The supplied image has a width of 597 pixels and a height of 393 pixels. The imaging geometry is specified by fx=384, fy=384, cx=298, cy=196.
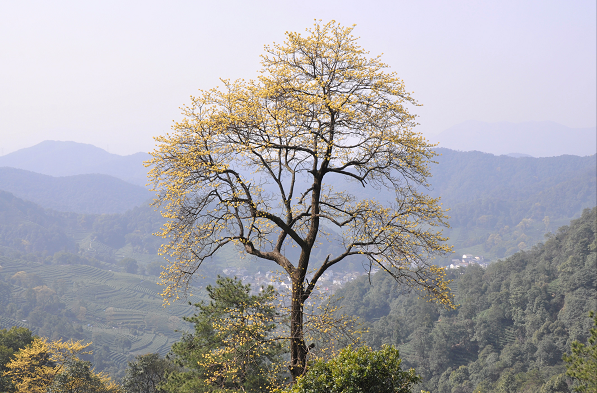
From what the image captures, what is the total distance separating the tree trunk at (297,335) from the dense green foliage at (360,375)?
5.09ft

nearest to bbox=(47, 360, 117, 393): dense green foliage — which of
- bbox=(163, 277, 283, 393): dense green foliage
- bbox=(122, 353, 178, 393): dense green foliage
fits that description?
bbox=(122, 353, 178, 393): dense green foliage

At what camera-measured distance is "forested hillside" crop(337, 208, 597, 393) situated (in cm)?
4819

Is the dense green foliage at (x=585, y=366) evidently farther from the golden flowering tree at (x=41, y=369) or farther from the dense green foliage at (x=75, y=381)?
the golden flowering tree at (x=41, y=369)

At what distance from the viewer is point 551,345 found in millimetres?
48781

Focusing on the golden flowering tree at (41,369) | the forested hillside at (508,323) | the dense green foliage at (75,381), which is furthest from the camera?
the forested hillside at (508,323)

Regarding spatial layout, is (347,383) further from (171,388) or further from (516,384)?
(516,384)

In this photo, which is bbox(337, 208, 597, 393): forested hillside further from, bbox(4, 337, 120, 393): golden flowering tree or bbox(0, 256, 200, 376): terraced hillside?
bbox(0, 256, 200, 376): terraced hillside

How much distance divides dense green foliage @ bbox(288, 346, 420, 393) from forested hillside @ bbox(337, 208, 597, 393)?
119 feet

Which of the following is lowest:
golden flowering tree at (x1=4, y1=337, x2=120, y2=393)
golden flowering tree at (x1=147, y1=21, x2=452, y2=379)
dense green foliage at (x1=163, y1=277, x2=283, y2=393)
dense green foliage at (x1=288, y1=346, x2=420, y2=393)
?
golden flowering tree at (x1=4, y1=337, x2=120, y2=393)

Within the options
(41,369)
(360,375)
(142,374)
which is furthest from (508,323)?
(360,375)

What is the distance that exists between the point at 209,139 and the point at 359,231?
10.8 feet

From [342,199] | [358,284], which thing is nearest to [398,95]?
[342,199]

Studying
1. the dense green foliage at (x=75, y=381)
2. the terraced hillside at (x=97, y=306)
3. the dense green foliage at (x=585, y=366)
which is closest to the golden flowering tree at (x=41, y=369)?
the dense green foliage at (x=75, y=381)

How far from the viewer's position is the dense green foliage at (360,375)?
515 cm
